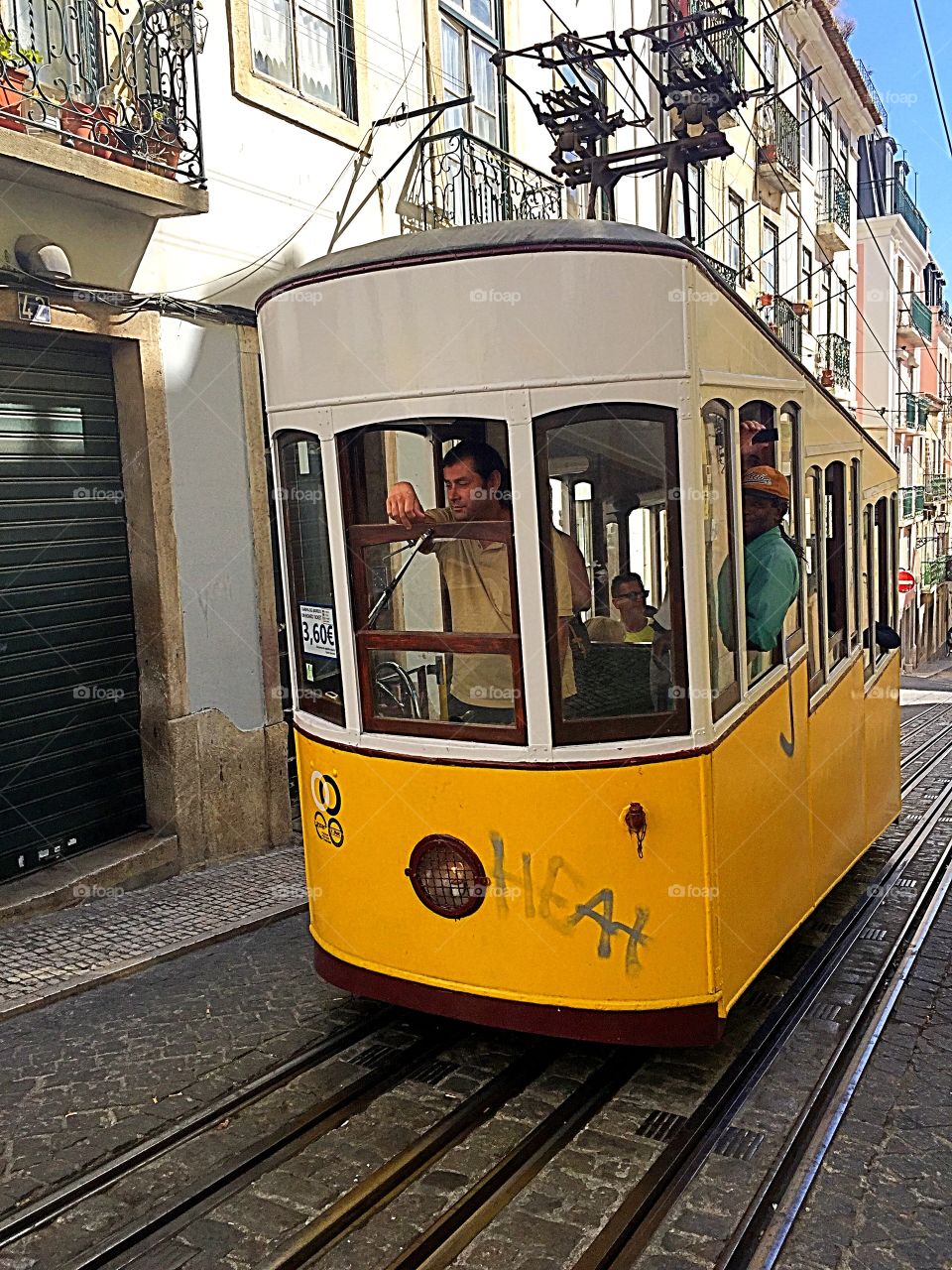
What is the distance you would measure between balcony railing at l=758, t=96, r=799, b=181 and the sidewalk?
60.5ft

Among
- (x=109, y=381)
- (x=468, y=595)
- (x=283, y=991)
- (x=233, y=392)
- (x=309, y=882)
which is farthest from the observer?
(x=233, y=392)

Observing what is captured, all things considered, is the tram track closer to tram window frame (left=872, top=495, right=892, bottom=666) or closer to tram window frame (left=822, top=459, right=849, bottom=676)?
tram window frame (left=822, top=459, right=849, bottom=676)

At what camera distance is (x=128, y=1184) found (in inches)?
149

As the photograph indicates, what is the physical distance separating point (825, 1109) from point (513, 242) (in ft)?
10.6

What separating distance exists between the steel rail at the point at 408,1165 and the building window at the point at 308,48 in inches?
286

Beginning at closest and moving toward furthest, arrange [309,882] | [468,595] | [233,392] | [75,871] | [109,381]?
[468,595] → [309,882] → [75,871] → [109,381] → [233,392]

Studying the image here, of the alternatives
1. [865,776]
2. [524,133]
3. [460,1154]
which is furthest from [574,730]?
[524,133]

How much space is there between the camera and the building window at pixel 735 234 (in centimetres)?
2076

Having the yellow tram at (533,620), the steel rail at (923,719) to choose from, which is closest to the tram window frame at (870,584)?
the yellow tram at (533,620)

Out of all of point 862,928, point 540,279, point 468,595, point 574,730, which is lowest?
point 862,928

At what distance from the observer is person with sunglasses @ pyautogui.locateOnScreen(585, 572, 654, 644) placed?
4117mm

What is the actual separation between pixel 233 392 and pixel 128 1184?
19.1 feet

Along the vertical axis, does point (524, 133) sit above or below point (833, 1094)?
above

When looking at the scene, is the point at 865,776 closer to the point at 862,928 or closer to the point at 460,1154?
the point at 862,928
